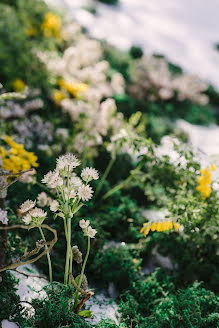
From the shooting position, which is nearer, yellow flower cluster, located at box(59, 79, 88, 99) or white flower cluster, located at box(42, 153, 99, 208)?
white flower cluster, located at box(42, 153, 99, 208)

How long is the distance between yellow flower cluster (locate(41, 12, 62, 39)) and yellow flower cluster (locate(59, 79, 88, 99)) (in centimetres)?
169

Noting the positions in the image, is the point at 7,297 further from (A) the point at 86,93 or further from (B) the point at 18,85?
(B) the point at 18,85

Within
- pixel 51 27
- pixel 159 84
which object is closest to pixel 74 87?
pixel 51 27

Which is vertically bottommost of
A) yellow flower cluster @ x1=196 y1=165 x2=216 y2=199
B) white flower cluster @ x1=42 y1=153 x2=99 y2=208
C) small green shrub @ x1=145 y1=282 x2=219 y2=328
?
small green shrub @ x1=145 y1=282 x2=219 y2=328

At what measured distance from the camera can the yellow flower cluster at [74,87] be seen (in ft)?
11.5

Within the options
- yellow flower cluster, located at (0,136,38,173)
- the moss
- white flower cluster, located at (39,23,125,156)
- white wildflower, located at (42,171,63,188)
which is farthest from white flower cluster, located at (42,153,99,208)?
white flower cluster, located at (39,23,125,156)

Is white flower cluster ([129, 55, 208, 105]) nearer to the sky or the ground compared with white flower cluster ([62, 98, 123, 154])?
nearer to the ground

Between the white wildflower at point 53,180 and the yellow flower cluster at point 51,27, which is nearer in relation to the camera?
the white wildflower at point 53,180

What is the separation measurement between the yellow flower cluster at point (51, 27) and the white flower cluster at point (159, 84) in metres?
1.46

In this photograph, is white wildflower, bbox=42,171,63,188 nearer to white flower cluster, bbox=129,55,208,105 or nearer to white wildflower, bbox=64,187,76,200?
white wildflower, bbox=64,187,76,200

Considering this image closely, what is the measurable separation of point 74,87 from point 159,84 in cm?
201

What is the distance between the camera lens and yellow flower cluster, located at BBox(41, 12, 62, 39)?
480 centimetres

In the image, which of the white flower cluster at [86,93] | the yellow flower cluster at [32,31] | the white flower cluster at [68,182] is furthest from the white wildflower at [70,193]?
the yellow flower cluster at [32,31]

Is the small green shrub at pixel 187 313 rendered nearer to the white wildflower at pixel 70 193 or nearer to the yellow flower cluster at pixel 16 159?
the white wildflower at pixel 70 193
